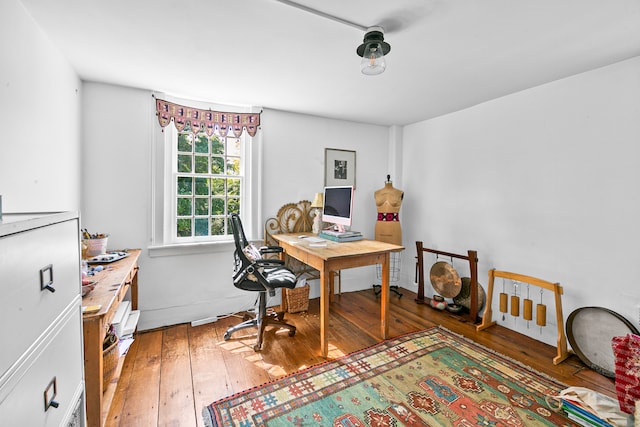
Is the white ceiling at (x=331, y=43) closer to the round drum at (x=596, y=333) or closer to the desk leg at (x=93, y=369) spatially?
the desk leg at (x=93, y=369)

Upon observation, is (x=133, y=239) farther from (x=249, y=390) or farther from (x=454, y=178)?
(x=454, y=178)

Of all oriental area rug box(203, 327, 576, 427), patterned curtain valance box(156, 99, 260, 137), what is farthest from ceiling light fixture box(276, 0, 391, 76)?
oriental area rug box(203, 327, 576, 427)

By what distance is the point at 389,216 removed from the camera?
11.9 feet

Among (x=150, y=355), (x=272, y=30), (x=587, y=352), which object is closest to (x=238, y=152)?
(x=272, y=30)

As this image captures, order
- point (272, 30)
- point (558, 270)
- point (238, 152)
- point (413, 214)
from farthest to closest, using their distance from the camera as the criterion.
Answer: point (413, 214), point (238, 152), point (558, 270), point (272, 30)

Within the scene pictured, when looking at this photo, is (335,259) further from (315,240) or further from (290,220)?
(290,220)

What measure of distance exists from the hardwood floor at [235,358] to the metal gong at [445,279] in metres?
0.25

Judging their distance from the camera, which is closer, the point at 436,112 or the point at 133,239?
the point at 133,239

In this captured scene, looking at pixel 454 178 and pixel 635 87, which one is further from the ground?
pixel 635 87

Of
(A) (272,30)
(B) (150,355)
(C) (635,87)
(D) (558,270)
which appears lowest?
(B) (150,355)

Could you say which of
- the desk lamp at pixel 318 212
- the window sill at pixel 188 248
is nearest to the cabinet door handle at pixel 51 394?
the window sill at pixel 188 248

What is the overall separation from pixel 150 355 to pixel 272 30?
103 inches

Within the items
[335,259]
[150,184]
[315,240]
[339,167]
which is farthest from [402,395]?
[150,184]

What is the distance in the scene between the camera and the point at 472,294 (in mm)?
2906
